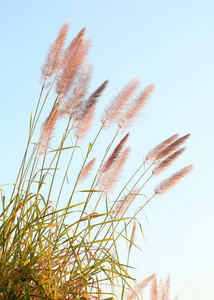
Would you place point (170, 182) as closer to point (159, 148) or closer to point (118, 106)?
point (159, 148)

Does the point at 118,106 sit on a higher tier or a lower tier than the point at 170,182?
higher

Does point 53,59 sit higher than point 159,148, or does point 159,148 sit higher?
point 53,59

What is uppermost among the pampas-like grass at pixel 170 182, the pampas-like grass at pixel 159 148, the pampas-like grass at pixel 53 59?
the pampas-like grass at pixel 53 59

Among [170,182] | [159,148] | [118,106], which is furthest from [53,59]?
[170,182]

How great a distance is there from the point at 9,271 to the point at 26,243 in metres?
0.22

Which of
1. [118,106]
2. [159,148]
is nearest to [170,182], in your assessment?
[159,148]

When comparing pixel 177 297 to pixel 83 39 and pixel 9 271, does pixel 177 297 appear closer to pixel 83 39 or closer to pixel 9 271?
pixel 9 271

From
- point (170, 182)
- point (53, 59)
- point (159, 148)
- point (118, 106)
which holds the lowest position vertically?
point (170, 182)

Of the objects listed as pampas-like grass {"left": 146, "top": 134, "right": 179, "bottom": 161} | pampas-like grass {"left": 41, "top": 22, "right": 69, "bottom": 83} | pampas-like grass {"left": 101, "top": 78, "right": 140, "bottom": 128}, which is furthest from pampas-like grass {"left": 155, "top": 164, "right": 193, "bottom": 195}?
pampas-like grass {"left": 41, "top": 22, "right": 69, "bottom": 83}

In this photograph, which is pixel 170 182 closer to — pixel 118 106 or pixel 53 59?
pixel 118 106

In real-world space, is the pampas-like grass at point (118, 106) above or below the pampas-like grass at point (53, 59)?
below

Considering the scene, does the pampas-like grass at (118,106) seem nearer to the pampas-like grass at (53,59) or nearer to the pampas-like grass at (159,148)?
the pampas-like grass at (159,148)

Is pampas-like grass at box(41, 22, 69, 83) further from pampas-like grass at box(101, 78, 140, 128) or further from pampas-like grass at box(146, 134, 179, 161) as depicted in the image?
pampas-like grass at box(146, 134, 179, 161)

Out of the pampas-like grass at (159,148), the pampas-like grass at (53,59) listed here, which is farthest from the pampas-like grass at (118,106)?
the pampas-like grass at (53,59)
